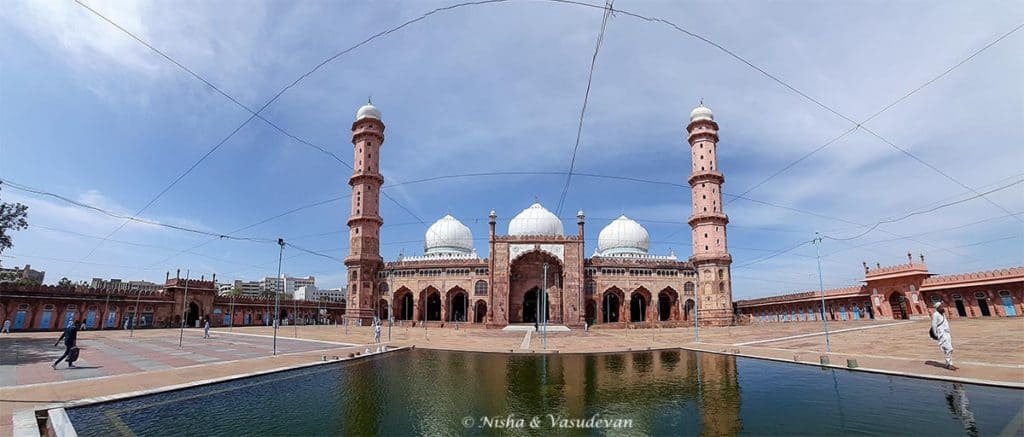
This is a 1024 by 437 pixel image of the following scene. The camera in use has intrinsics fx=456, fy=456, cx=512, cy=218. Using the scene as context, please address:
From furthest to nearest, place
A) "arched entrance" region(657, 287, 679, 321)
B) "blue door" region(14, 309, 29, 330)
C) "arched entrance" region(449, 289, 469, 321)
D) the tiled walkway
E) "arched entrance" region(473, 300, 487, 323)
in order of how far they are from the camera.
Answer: "arched entrance" region(449, 289, 469, 321)
"arched entrance" region(473, 300, 487, 323)
"arched entrance" region(657, 287, 679, 321)
"blue door" region(14, 309, 29, 330)
the tiled walkway

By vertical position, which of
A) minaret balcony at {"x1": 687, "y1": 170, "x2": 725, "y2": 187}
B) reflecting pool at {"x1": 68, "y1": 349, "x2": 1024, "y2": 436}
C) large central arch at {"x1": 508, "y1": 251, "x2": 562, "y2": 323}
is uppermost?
minaret balcony at {"x1": 687, "y1": 170, "x2": 725, "y2": 187}

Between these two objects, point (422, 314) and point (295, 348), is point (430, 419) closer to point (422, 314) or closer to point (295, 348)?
point (295, 348)

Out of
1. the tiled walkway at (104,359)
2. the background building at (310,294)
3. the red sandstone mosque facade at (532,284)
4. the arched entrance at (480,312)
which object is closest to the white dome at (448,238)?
the red sandstone mosque facade at (532,284)

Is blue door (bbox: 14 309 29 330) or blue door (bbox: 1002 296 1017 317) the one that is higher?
blue door (bbox: 1002 296 1017 317)

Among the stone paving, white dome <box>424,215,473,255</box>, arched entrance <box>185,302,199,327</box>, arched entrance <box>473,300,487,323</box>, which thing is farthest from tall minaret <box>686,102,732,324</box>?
arched entrance <box>185,302,199,327</box>

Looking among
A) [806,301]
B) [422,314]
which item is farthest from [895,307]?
[422,314]

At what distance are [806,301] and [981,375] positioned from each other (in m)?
49.8

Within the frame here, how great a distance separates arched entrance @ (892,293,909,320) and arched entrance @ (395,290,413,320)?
49947mm

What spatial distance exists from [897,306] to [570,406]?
153ft

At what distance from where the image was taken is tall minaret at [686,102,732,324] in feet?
161

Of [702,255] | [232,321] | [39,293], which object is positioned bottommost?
[232,321]

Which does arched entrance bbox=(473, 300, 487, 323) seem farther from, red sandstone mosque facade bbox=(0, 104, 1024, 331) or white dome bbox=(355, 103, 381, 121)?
white dome bbox=(355, 103, 381, 121)

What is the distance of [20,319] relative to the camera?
37.2 metres

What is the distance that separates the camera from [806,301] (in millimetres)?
57031
